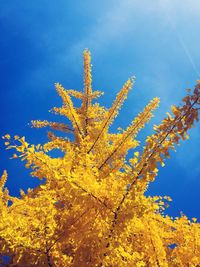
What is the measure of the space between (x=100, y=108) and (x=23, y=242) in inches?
149

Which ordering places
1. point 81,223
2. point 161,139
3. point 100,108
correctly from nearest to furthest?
point 161,139 < point 81,223 < point 100,108

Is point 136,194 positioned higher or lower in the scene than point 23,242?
higher

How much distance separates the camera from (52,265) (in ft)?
11.3

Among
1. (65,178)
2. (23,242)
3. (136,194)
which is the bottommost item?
(23,242)

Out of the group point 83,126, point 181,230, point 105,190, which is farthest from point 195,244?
point 83,126

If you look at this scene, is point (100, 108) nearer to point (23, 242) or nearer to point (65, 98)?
point (65, 98)

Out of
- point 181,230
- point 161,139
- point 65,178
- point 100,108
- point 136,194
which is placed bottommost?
point 65,178

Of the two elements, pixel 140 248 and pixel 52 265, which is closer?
pixel 52 265

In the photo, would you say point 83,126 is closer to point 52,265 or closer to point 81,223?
point 81,223

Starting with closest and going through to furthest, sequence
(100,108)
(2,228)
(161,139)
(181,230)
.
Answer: (161,139)
(2,228)
(181,230)
(100,108)

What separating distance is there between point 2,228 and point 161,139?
1819mm

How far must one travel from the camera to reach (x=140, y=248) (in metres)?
4.70

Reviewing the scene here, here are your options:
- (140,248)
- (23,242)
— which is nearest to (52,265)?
(23,242)

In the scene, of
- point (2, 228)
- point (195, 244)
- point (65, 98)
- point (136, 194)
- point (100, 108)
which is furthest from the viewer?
point (100, 108)
